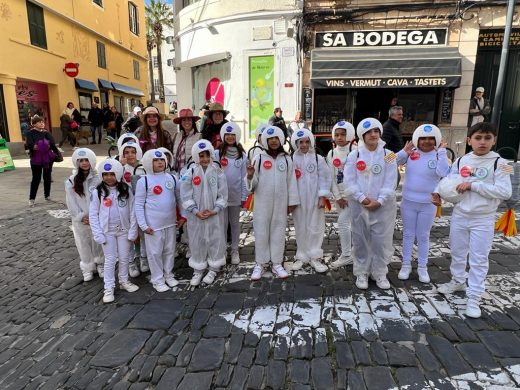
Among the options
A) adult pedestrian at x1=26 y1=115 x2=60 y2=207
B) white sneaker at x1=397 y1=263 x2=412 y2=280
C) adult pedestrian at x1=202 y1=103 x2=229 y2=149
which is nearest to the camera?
white sneaker at x1=397 y1=263 x2=412 y2=280

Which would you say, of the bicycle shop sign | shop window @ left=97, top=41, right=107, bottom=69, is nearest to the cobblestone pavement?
the bicycle shop sign

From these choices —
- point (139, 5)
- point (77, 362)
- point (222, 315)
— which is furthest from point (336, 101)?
point (139, 5)

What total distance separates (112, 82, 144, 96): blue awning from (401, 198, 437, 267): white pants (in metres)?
23.3

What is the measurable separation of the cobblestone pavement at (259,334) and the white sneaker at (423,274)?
0.10m

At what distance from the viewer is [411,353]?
2.88 metres

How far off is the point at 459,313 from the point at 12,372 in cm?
388

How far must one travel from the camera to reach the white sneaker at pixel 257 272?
4.25 meters

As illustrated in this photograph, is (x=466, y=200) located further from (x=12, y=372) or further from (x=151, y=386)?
(x=12, y=372)

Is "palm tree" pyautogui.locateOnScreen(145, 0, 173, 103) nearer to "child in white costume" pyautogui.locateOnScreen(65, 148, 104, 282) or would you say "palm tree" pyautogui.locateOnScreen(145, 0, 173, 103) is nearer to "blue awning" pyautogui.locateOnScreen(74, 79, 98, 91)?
"blue awning" pyautogui.locateOnScreen(74, 79, 98, 91)

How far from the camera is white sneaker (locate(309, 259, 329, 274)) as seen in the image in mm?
4414

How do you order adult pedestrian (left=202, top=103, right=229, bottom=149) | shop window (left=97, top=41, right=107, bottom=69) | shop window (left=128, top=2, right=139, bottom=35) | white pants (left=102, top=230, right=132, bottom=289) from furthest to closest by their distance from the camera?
1. shop window (left=128, top=2, right=139, bottom=35)
2. shop window (left=97, top=41, right=107, bottom=69)
3. adult pedestrian (left=202, top=103, right=229, bottom=149)
4. white pants (left=102, top=230, right=132, bottom=289)

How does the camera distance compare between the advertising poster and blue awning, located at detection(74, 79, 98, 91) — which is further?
blue awning, located at detection(74, 79, 98, 91)

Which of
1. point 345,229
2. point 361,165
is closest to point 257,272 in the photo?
point 345,229

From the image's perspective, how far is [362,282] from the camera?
3.99 meters
